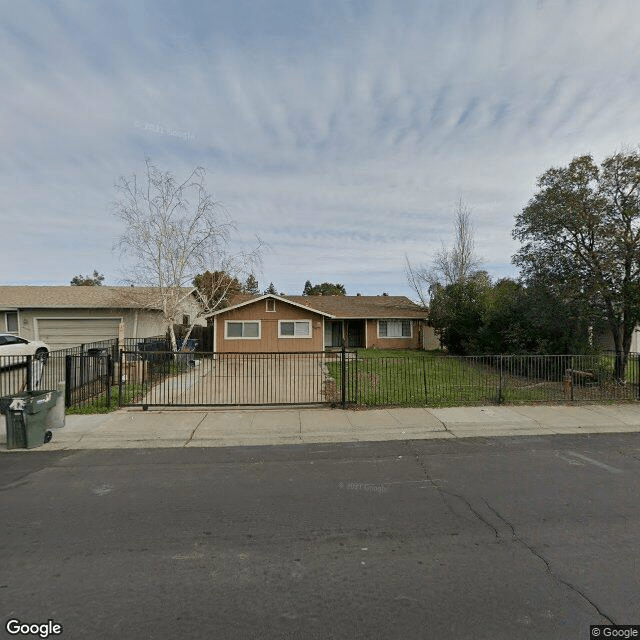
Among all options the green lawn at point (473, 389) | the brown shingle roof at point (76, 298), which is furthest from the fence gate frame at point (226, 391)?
the brown shingle roof at point (76, 298)

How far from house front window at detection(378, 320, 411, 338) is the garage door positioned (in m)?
16.0

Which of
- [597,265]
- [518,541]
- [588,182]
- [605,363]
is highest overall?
[588,182]

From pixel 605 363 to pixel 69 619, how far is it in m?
14.4

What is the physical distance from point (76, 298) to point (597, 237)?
22780 millimetres

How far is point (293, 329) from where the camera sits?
900 inches

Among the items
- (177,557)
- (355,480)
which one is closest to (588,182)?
(355,480)

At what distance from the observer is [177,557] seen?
3.47 meters

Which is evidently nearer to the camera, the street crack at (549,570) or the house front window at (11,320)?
the street crack at (549,570)

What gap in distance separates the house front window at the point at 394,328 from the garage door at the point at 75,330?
52.4 ft

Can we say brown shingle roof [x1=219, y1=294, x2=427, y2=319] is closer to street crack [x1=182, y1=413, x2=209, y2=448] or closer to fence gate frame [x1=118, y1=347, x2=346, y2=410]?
fence gate frame [x1=118, y1=347, x2=346, y2=410]

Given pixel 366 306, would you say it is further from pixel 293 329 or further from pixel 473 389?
pixel 473 389

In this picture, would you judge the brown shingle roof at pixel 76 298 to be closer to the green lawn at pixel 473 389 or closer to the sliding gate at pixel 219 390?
the sliding gate at pixel 219 390

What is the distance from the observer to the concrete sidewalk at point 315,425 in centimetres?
731

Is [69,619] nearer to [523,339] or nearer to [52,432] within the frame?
[52,432]
